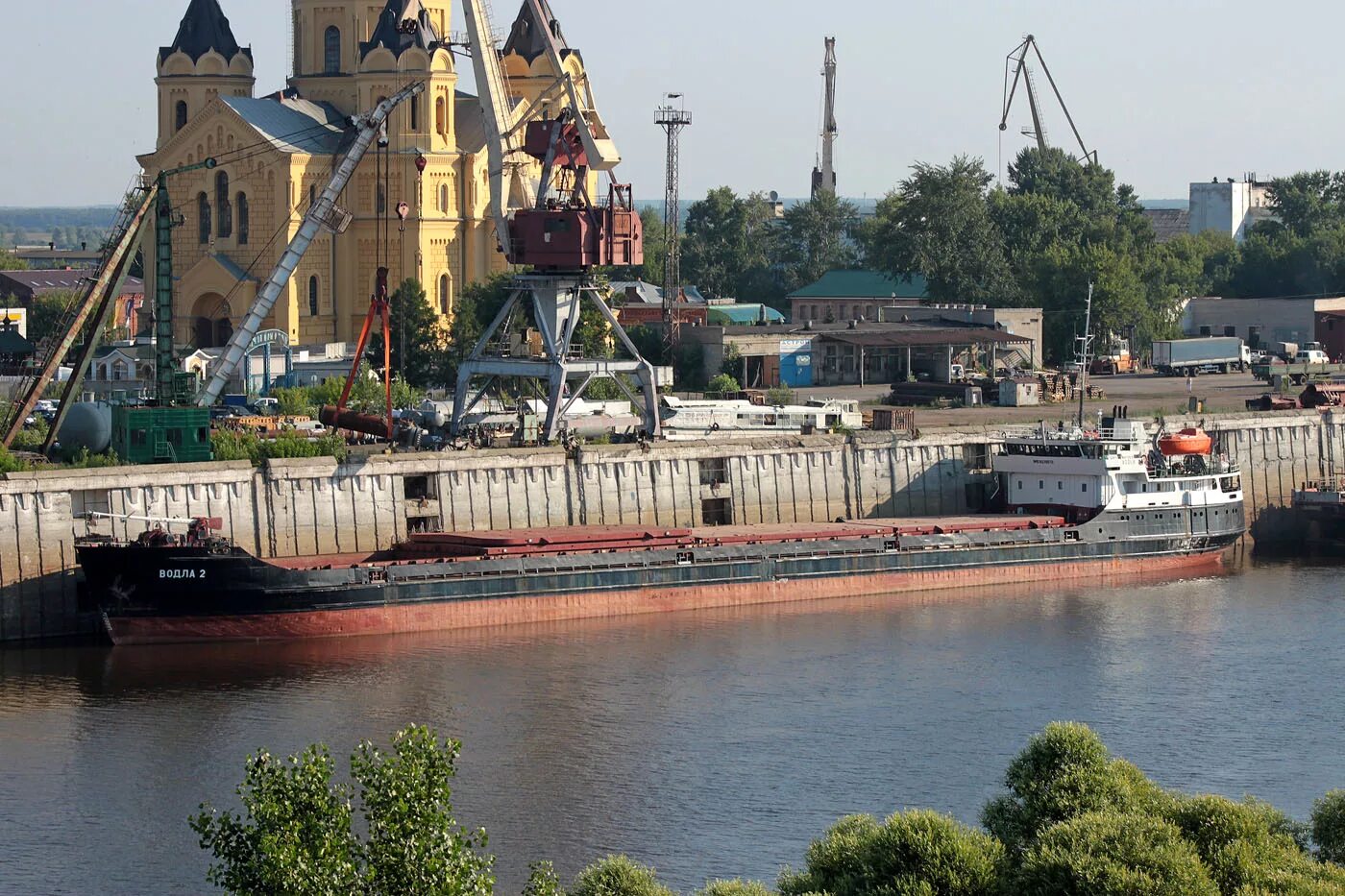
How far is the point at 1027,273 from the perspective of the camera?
397ft

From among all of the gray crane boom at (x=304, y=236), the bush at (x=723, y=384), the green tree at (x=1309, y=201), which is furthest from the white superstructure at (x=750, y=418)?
the green tree at (x=1309, y=201)

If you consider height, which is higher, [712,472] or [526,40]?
[526,40]

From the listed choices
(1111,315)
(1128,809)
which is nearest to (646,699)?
(1128,809)

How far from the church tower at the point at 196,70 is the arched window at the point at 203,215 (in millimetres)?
3561

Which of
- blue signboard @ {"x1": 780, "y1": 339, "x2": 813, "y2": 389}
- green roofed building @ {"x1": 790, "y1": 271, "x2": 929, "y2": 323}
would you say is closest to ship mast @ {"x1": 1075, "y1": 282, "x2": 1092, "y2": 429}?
blue signboard @ {"x1": 780, "y1": 339, "x2": 813, "y2": 389}

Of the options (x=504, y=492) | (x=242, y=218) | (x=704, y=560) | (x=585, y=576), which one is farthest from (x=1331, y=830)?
(x=242, y=218)

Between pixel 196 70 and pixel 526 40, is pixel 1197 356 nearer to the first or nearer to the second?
pixel 526 40

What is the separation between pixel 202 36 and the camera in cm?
10338

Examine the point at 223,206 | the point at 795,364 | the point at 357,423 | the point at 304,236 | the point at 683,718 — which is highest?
the point at 223,206

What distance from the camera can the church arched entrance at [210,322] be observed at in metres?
98.8

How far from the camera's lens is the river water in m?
39.7

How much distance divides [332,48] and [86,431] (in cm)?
4518

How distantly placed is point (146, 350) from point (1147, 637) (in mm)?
48840

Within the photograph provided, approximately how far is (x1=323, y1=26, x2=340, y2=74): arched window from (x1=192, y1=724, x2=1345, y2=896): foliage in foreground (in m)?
80.8
